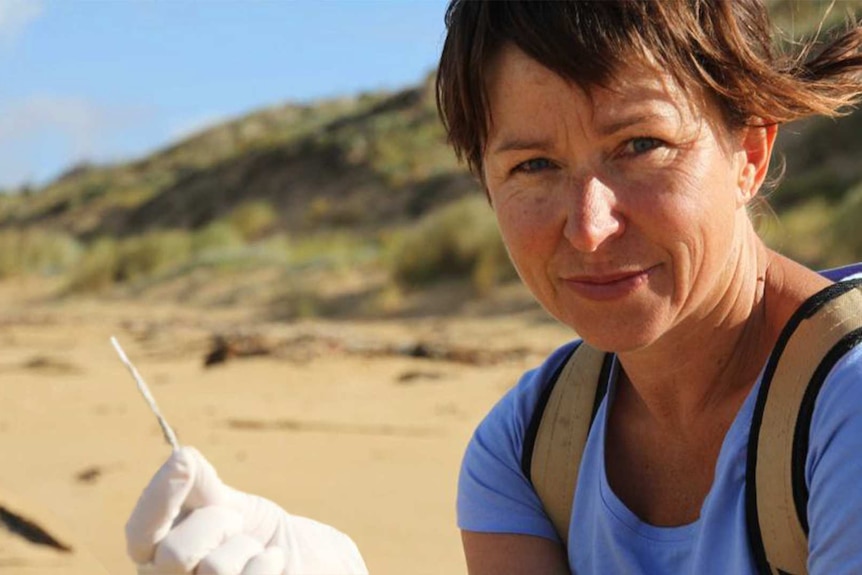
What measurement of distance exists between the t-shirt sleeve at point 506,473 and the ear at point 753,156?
0.51m

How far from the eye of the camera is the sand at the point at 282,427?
464 centimetres

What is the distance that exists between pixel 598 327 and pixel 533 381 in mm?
357

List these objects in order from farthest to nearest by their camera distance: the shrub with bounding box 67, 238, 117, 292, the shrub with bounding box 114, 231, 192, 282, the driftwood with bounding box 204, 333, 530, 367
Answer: the shrub with bounding box 114, 231, 192, 282, the shrub with bounding box 67, 238, 117, 292, the driftwood with bounding box 204, 333, 530, 367

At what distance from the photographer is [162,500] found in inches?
80.7

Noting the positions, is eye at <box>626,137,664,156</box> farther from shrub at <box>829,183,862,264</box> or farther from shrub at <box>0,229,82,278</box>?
shrub at <box>0,229,82,278</box>

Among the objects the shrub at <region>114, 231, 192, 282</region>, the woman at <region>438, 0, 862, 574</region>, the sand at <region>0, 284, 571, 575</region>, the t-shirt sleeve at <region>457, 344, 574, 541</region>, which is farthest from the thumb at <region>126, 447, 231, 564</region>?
the shrub at <region>114, 231, 192, 282</region>

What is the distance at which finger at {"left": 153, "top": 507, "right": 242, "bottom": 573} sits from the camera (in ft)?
6.70

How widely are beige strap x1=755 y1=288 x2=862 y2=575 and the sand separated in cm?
247

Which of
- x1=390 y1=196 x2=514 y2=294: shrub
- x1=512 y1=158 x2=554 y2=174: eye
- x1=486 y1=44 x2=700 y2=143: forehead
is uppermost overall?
x1=486 y1=44 x2=700 y2=143: forehead

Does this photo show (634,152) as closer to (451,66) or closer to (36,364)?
(451,66)

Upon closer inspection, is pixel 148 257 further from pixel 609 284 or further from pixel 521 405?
pixel 609 284

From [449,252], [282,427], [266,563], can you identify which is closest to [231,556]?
[266,563]

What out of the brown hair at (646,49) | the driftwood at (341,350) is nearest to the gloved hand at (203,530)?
the brown hair at (646,49)

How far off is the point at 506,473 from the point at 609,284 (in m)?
0.49
